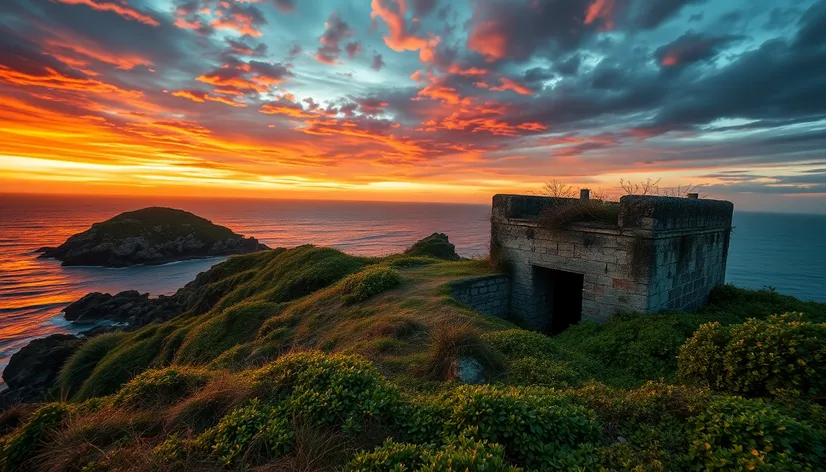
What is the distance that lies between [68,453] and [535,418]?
5.21m

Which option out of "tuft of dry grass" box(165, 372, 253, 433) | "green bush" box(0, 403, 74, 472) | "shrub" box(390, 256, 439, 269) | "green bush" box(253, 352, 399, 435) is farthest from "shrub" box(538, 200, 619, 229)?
"green bush" box(0, 403, 74, 472)

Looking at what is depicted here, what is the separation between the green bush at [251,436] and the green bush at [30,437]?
7.95 ft

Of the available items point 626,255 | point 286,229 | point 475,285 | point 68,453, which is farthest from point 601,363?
point 286,229

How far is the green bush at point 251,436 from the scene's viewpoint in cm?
363

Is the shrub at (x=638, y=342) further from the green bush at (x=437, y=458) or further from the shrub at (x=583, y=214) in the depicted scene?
the green bush at (x=437, y=458)

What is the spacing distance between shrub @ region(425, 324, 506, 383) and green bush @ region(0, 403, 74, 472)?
16.6ft

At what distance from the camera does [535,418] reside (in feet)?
11.9

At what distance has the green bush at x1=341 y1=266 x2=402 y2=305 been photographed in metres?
11.1

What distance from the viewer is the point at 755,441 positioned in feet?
10.3

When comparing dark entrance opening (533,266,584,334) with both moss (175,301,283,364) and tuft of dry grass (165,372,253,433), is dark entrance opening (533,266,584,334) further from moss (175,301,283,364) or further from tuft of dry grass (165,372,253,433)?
tuft of dry grass (165,372,253,433)

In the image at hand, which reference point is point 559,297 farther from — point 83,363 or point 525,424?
point 83,363

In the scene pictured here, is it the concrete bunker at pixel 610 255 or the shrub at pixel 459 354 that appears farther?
the concrete bunker at pixel 610 255

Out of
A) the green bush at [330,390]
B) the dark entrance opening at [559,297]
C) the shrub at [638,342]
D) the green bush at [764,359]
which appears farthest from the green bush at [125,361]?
the green bush at [764,359]

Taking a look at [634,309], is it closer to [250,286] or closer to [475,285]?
[475,285]
